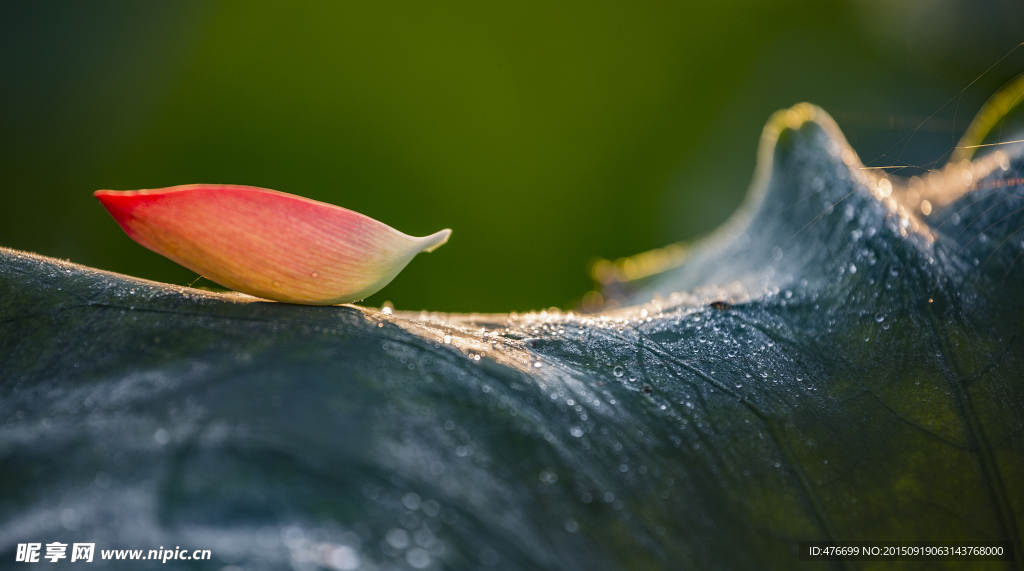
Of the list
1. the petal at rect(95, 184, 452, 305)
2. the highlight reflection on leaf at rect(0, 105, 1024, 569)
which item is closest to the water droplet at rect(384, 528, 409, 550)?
the highlight reflection on leaf at rect(0, 105, 1024, 569)

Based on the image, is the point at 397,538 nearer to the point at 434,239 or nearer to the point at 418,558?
the point at 418,558

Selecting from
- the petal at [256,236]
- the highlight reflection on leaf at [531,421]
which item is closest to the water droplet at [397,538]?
the highlight reflection on leaf at [531,421]

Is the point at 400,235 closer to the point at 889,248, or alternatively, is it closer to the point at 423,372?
the point at 423,372

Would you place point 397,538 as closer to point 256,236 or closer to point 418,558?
point 418,558

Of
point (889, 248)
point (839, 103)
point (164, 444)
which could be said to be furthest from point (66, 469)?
point (839, 103)

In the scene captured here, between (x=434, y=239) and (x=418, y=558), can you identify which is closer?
(x=418, y=558)

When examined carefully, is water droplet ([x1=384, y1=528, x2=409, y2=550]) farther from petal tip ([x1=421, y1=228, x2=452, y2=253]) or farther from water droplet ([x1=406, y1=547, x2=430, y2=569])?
petal tip ([x1=421, y1=228, x2=452, y2=253])

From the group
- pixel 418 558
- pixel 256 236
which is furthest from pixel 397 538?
pixel 256 236
